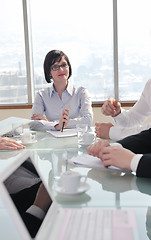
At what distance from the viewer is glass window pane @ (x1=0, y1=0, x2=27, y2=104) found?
4.80m

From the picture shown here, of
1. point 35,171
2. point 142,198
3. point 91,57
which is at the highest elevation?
point 91,57

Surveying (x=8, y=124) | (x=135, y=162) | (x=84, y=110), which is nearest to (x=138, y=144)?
(x=135, y=162)

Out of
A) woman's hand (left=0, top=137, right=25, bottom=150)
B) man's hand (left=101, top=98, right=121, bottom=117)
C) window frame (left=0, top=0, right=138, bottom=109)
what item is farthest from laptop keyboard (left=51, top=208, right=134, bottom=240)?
window frame (left=0, top=0, right=138, bottom=109)

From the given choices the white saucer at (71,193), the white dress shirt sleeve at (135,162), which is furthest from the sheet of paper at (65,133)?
the white saucer at (71,193)

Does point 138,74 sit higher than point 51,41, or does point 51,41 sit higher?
point 51,41

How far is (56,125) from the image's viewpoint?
2516mm

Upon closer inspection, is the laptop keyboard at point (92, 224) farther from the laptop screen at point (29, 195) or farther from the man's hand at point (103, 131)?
the man's hand at point (103, 131)

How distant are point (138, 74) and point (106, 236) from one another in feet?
13.9

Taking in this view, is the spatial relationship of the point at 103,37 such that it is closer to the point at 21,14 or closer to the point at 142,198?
the point at 21,14

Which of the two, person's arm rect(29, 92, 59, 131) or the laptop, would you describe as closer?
the laptop

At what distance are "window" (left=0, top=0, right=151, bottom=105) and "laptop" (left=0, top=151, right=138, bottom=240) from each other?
4.00 m

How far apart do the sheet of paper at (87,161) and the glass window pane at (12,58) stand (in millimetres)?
3492

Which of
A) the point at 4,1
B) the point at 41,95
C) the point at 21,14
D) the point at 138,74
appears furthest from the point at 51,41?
the point at 41,95

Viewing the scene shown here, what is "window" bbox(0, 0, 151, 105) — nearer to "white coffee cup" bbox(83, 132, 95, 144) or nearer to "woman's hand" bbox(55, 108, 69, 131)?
"woman's hand" bbox(55, 108, 69, 131)
